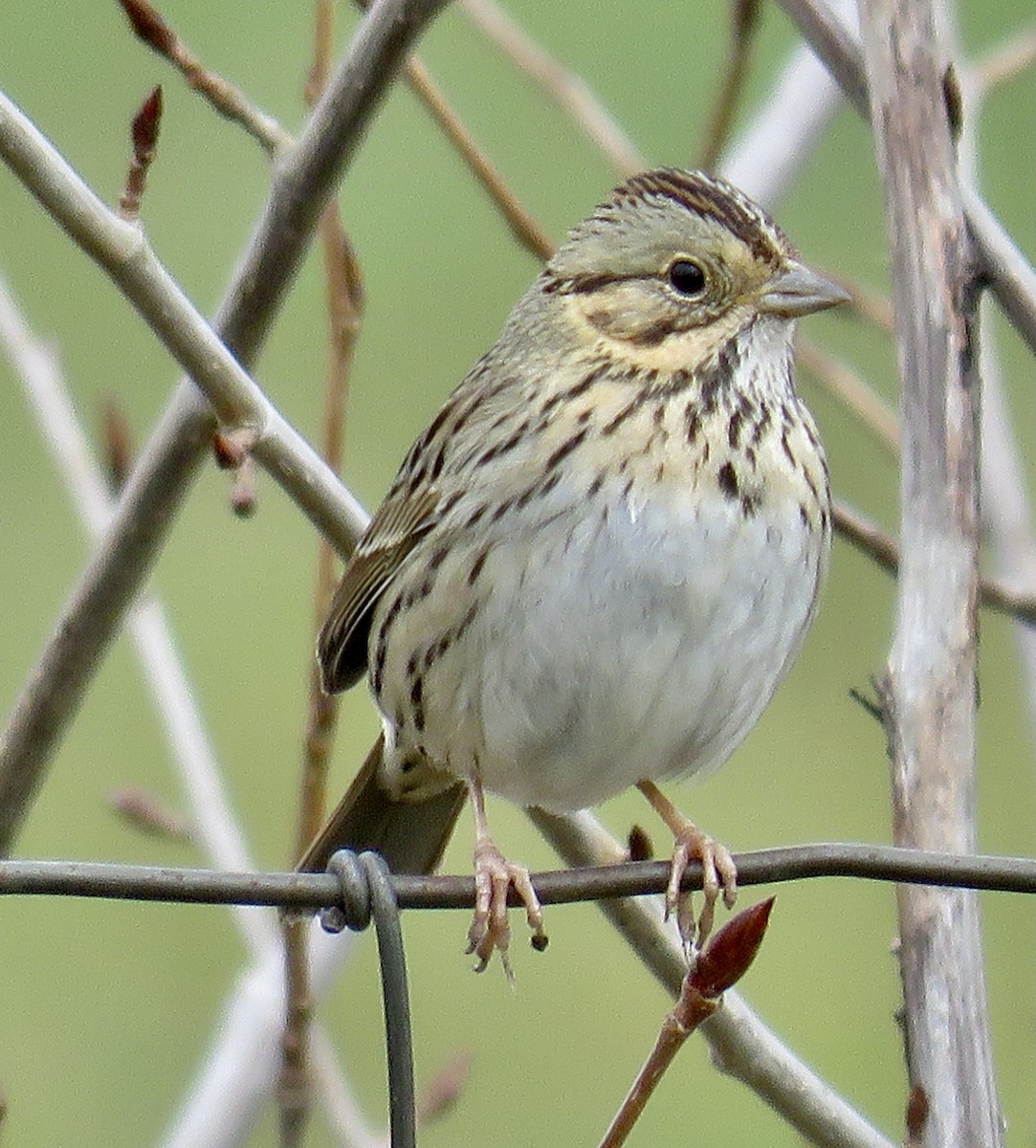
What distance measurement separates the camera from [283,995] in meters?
3.16

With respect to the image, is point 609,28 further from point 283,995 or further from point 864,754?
point 283,995

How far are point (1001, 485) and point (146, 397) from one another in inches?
148

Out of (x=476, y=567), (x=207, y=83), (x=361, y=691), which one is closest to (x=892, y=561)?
(x=476, y=567)

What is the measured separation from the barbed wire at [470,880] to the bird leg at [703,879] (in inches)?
7.5

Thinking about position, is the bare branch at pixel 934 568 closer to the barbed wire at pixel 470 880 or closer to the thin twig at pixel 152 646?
the barbed wire at pixel 470 880

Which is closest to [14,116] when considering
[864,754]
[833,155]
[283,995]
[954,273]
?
[954,273]

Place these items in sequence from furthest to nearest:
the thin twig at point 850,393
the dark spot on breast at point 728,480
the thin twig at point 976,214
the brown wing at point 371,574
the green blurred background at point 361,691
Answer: the green blurred background at point 361,691 < the thin twig at point 850,393 < the brown wing at point 371,574 < the dark spot on breast at point 728,480 < the thin twig at point 976,214

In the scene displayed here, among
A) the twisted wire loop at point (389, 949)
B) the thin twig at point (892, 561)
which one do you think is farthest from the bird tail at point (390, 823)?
the twisted wire loop at point (389, 949)

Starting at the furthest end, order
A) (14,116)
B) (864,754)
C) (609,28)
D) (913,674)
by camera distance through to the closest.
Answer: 1. (609,28)
2. (864,754)
3. (14,116)
4. (913,674)

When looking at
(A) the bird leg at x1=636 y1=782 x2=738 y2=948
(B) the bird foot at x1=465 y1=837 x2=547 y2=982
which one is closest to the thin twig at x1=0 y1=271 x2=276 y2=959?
(B) the bird foot at x1=465 y1=837 x2=547 y2=982

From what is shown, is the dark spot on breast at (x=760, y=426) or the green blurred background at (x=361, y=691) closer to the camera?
the dark spot on breast at (x=760, y=426)

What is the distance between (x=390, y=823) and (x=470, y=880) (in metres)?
1.44

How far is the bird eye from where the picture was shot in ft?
10.3

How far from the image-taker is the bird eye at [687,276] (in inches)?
124
